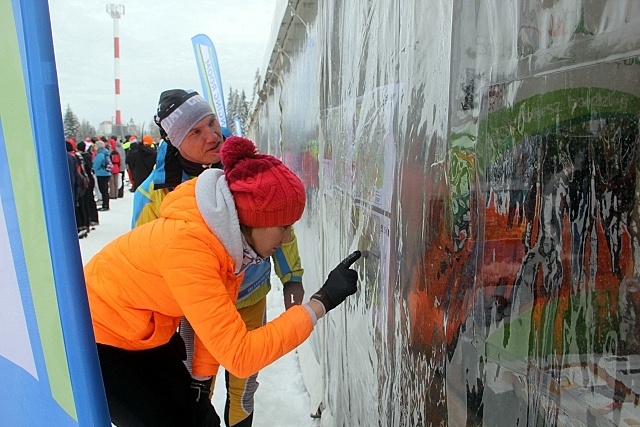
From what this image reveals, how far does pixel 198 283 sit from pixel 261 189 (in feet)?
1.03

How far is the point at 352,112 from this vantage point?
2000mm

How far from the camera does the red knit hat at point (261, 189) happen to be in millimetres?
1523

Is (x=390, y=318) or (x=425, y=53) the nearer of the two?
(x=425, y=53)

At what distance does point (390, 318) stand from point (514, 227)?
0.77 m

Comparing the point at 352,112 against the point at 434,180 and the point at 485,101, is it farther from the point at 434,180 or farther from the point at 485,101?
the point at 485,101

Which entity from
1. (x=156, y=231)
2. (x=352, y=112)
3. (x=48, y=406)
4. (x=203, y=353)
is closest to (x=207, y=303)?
(x=156, y=231)

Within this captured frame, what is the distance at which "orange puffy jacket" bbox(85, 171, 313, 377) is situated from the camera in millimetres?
1425

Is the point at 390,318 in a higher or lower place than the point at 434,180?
lower

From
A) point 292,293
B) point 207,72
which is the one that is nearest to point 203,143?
point 292,293

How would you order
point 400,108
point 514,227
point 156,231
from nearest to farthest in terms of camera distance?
1. point 514,227
2. point 400,108
3. point 156,231

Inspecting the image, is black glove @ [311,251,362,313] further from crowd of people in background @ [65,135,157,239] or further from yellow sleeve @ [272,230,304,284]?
crowd of people in background @ [65,135,157,239]

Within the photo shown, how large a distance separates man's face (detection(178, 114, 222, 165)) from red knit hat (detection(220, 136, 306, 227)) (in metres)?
0.81

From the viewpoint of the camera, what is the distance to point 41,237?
1.04 meters

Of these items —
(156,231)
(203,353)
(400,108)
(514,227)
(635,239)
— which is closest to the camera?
(635,239)
